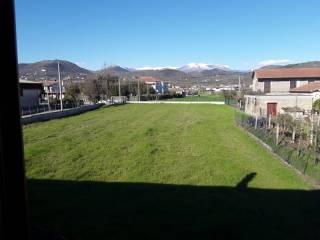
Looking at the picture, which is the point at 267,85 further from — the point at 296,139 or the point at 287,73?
the point at 296,139

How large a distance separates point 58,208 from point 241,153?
1157cm

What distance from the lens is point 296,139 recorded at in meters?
21.0

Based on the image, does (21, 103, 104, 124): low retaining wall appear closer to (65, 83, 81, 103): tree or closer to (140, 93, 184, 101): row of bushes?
(65, 83, 81, 103): tree

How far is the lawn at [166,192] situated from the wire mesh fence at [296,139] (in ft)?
2.03

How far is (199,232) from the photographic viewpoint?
801 centimetres

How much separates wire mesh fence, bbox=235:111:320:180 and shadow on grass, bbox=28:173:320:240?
12.2ft

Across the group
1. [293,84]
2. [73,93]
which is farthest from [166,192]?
[73,93]

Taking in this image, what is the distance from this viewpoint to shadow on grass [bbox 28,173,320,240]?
8000mm

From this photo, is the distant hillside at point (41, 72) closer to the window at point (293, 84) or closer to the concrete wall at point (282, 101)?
the window at point (293, 84)

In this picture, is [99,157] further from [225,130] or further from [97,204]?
[225,130]

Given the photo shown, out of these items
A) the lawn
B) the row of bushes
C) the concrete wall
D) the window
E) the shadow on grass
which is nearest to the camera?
the shadow on grass

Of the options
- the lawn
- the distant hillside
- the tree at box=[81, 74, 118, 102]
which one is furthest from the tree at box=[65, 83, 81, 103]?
the lawn

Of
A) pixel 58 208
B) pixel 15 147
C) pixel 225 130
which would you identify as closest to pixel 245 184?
pixel 58 208

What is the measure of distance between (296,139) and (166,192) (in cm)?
1191
